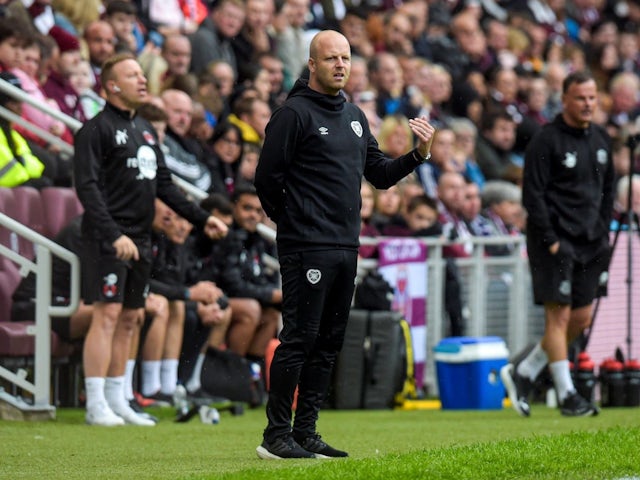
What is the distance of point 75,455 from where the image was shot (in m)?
8.64

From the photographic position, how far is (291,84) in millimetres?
17938

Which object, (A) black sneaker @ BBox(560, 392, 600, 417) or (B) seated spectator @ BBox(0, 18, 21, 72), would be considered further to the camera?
(B) seated spectator @ BBox(0, 18, 21, 72)

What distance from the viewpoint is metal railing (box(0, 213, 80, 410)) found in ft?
36.3

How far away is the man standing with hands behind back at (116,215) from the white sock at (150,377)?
52.0 inches

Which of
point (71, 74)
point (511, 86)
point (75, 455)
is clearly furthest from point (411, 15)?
point (75, 455)

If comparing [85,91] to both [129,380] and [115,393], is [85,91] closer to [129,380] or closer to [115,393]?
[129,380]

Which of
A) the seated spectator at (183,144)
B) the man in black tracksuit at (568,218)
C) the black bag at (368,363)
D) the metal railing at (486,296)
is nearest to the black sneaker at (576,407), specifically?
the man in black tracksuit at (568,218)

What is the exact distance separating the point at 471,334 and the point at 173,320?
3763mm

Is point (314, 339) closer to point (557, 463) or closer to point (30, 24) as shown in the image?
point (557, 463)

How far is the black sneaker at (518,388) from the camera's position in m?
12.4

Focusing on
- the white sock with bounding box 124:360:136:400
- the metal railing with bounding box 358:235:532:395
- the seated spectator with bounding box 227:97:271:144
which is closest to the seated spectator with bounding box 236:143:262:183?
the seated spectator with bounding box 227:97:271:144

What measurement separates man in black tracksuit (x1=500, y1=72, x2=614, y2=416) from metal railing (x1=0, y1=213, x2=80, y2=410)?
3.38 m

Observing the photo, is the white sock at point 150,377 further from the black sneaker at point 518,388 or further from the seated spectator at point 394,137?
the seated spectator at point 394,137

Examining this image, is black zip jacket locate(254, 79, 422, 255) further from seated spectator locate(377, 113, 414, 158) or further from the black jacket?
seated spectator locate(377, 113, 414, 158)
